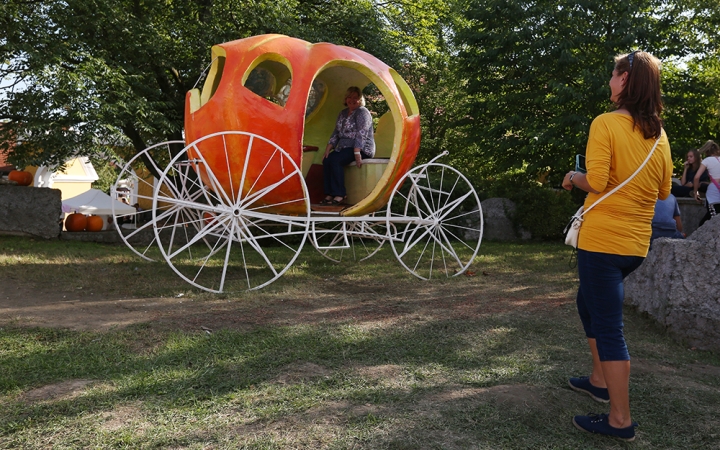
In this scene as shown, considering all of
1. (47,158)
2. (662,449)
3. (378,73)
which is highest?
A: (378,73)

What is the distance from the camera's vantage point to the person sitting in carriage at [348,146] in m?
8.09

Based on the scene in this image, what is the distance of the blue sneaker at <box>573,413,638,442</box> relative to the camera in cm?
312

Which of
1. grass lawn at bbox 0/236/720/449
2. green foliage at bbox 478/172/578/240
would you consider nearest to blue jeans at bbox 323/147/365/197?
grass lawn at bbox 0/236/720/449

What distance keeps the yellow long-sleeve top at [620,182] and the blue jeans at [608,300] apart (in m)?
0.05

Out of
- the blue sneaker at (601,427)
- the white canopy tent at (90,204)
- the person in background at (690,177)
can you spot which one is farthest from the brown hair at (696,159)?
the white canopy tent at (90,204)

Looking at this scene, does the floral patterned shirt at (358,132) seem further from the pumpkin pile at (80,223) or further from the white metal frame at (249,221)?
the pumpkin pile at (80,223)

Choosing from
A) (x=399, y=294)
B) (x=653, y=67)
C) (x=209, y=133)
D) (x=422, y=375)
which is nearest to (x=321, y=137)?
(x=209, y=133)

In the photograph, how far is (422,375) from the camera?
Result: 399cm

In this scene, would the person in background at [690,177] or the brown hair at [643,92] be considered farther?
the person in background at [690,177]

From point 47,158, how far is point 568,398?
10.0 meters

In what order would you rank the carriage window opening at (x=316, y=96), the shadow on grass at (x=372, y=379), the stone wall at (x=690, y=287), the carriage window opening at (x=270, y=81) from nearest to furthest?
the shadow on grass at (x=372, y=379)
the stone wall at (x=690, y=287)
the carriage window opening at (x=270, y=81)
the carriage window opening at (x=316, y=96)

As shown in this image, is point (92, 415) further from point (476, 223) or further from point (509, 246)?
point (476, 223)

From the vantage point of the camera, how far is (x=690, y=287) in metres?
5.00

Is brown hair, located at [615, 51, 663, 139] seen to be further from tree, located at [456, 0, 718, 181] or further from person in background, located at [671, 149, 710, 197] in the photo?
tree, located at [456, 0, 718, 181]
